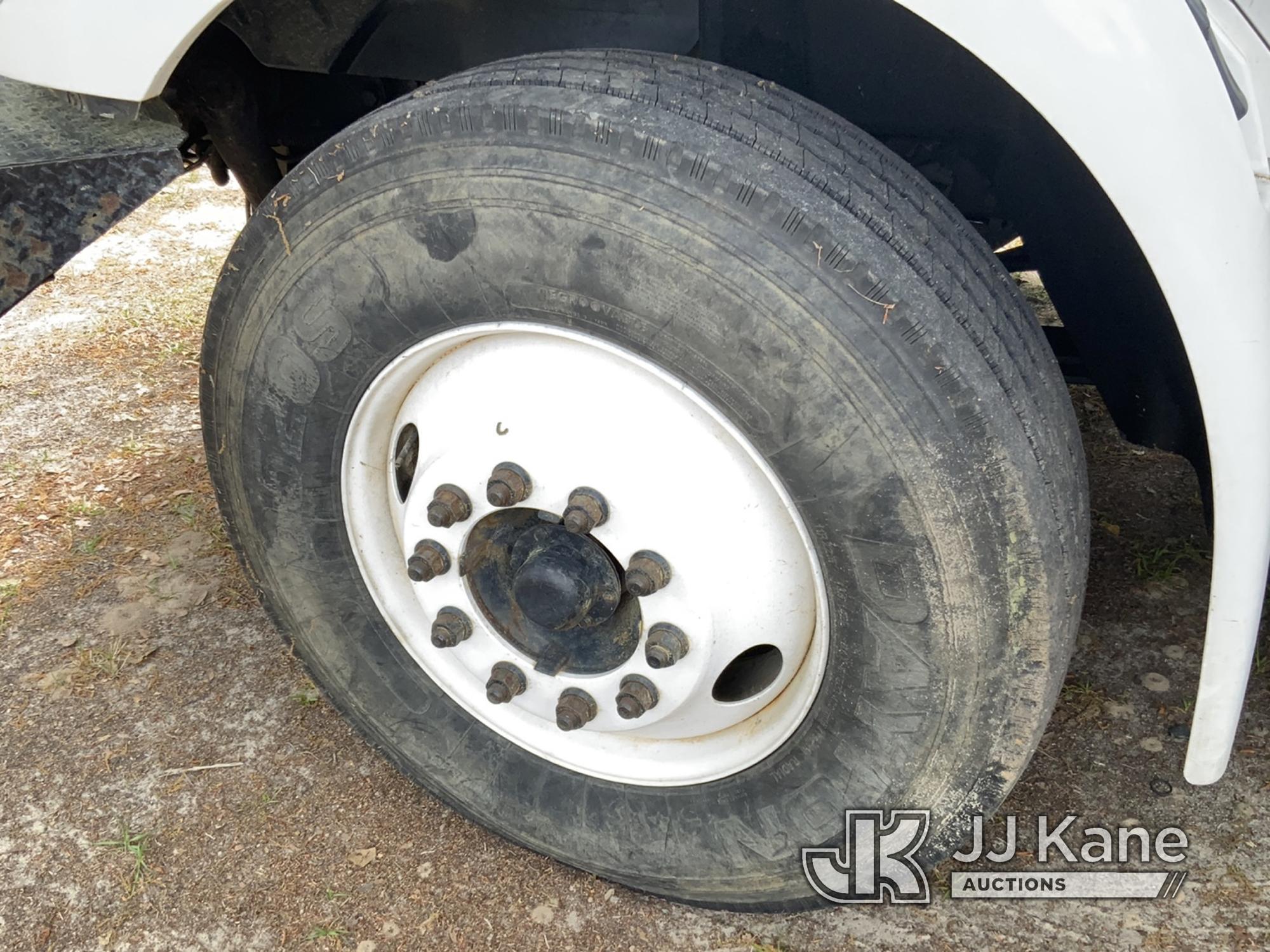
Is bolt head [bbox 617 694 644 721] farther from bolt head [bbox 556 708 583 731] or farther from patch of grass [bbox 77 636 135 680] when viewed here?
patch of grass [bbox 77 636 135 680]

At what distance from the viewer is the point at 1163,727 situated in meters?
2.30

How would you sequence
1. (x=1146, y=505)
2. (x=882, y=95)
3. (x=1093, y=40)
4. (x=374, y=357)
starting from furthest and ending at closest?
(x=1146, y=505) < (x=882, y=95) < (x=374, y=357) < (x=1093, y=40)

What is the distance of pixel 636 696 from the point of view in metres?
1.70

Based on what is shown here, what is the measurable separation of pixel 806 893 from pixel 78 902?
4.61 ft

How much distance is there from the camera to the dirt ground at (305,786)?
1.94m

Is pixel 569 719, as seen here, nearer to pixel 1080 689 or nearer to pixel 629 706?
pixel 629 706

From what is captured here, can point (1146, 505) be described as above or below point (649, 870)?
above

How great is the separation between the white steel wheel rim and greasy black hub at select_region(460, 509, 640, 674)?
0.02 metres

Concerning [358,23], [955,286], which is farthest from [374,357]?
[955,286]

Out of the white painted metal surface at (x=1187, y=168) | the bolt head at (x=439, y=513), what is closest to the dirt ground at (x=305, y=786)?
the bolt head at (x=439, y=513)

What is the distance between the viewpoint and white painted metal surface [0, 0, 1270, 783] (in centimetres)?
118

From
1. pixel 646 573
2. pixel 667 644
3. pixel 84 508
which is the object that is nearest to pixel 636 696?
pixel 667 644

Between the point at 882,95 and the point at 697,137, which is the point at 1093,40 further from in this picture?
the point at 882,95

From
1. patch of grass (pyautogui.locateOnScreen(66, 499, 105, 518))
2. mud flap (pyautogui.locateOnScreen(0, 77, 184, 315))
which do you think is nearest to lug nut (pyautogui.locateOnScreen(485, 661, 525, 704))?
mud flap (pyautogui.locateOnScreen(0, 77, 184, 315))
